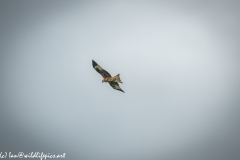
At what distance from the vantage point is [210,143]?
50.1 feet

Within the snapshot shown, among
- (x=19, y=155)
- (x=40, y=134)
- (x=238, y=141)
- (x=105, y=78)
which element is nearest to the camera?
(x=105, y=78)

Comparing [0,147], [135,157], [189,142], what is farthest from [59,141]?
[189,142]

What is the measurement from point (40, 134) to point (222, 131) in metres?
13.3

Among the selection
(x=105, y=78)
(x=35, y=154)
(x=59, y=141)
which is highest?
(x=59, y=141)

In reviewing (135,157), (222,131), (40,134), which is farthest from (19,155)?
(222,131)

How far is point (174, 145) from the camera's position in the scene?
1495 centimetres

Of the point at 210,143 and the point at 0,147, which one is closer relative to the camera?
the point at 0,147

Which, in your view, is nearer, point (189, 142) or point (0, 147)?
point (0, 147)

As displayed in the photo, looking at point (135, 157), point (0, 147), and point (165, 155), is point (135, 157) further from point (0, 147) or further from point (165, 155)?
point (0, 147)

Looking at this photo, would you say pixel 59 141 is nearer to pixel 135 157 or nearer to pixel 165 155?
pixel 135 157

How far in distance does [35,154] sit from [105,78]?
32.2ft

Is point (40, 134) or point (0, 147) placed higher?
point (40, 134)

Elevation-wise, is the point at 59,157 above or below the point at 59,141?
below

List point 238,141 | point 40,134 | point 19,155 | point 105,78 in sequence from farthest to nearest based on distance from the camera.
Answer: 1. point 238,141
2. point 40,134
3. point 19,155
4. point 105,78
